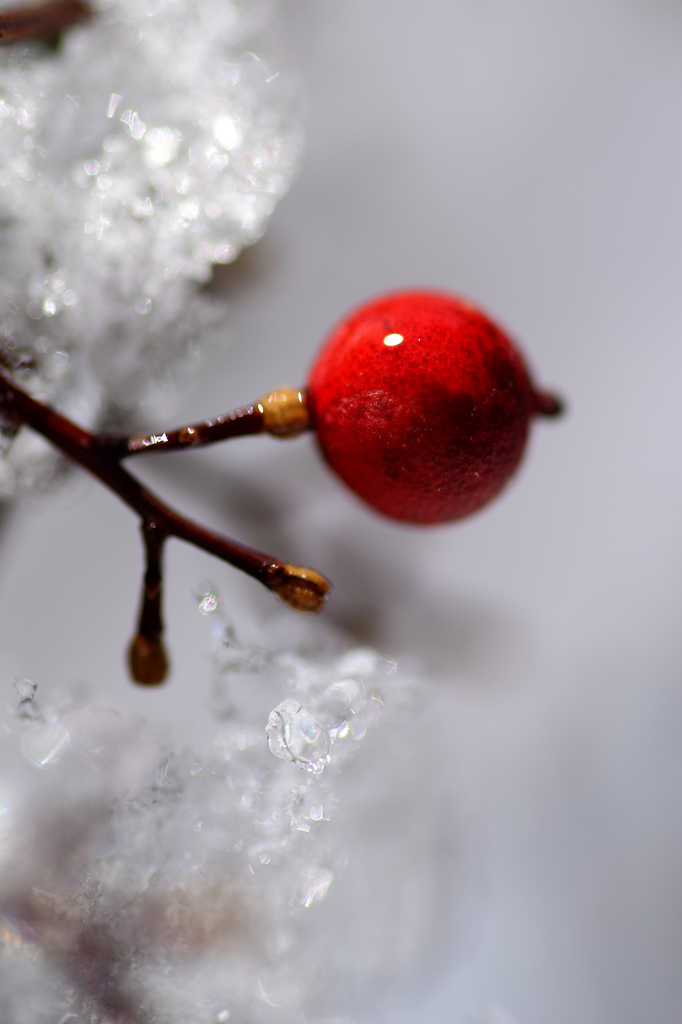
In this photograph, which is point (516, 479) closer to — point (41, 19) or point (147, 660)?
point (147, 660)

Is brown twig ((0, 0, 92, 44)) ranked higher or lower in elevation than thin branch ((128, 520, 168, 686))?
higher

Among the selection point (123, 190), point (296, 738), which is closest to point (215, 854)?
point (296, 738)

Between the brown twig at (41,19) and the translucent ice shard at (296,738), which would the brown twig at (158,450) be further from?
the brown twig at (41,19)

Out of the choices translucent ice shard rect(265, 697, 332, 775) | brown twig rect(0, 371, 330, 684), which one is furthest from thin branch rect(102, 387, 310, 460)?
translucent ice shard rect(265, 697, 332, 775)

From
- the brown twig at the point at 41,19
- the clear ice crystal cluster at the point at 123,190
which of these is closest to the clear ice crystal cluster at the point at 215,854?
the clear ice crystal cluster at the point at 123,190

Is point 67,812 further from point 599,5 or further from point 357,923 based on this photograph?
point 599,5

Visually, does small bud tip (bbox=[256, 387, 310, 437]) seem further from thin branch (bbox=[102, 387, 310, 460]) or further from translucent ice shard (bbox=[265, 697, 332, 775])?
translucent ice shard (bbox=[265, 697, 332, 775])

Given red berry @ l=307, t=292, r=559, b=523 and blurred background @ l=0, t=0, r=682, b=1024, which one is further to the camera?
blurred background @ l=0, t=0, r=682, b=1024
